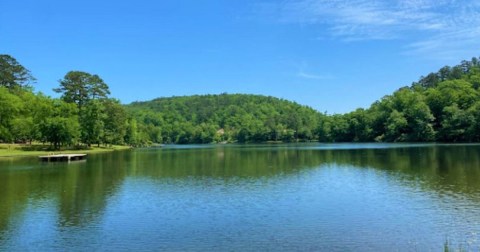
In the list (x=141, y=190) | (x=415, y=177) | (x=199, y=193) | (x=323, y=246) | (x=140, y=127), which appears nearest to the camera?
(x=323, y=246)

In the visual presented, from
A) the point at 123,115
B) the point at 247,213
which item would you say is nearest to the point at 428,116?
the point at 123,115

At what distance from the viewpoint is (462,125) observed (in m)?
119

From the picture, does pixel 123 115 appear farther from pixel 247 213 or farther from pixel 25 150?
pixel 247 213

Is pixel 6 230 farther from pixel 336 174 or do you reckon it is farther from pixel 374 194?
pixel 336 174

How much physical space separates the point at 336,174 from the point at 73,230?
2853 cm

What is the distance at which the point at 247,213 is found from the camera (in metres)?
23.5

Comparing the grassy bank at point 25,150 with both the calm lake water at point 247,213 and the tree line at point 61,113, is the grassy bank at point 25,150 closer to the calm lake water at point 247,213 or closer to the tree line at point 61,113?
the tree line at point 61,113

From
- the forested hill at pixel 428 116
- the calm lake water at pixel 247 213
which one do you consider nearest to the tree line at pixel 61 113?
the calm lake water at pixel 247 213

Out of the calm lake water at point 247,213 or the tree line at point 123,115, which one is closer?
the calm lake water at point 247,213

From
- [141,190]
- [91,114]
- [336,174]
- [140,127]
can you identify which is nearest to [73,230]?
[141,190]

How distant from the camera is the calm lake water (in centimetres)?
1759

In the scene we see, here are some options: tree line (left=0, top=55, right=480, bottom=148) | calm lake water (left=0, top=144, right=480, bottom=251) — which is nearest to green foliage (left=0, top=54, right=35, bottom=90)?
tree line (left=0, top=55, right=480, bottom=148)

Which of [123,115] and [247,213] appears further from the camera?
[123,115]

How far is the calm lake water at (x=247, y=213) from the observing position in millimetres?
17594
